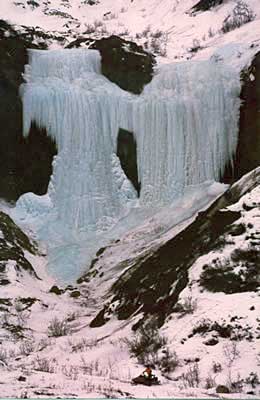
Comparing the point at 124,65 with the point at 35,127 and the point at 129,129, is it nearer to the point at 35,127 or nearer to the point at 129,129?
the point at 129,129

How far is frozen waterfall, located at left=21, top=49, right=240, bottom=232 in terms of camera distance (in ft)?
71.1

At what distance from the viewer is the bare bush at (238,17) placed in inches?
1152

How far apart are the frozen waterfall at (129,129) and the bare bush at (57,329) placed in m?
8.83

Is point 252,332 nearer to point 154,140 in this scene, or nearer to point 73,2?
point 154,140

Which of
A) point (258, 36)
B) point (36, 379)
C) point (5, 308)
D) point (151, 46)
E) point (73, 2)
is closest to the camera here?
point (36, 379)

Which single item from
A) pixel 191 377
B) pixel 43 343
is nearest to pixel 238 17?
pixel 43 343

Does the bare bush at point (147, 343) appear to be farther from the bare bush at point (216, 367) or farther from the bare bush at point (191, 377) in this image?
the bare bush at point (216, 367)

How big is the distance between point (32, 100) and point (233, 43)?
342 inches

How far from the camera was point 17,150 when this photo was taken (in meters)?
22.5

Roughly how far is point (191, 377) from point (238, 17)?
25642 mm

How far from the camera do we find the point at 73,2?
139 ft

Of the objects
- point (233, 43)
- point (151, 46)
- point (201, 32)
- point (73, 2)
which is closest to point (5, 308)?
point (233, 43)

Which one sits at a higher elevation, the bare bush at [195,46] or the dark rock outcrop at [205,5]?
the dark rock outcrop at [205,5]

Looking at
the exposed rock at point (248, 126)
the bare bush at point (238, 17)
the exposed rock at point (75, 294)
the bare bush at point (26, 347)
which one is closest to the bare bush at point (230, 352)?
the bare bush at point (26, 347)
